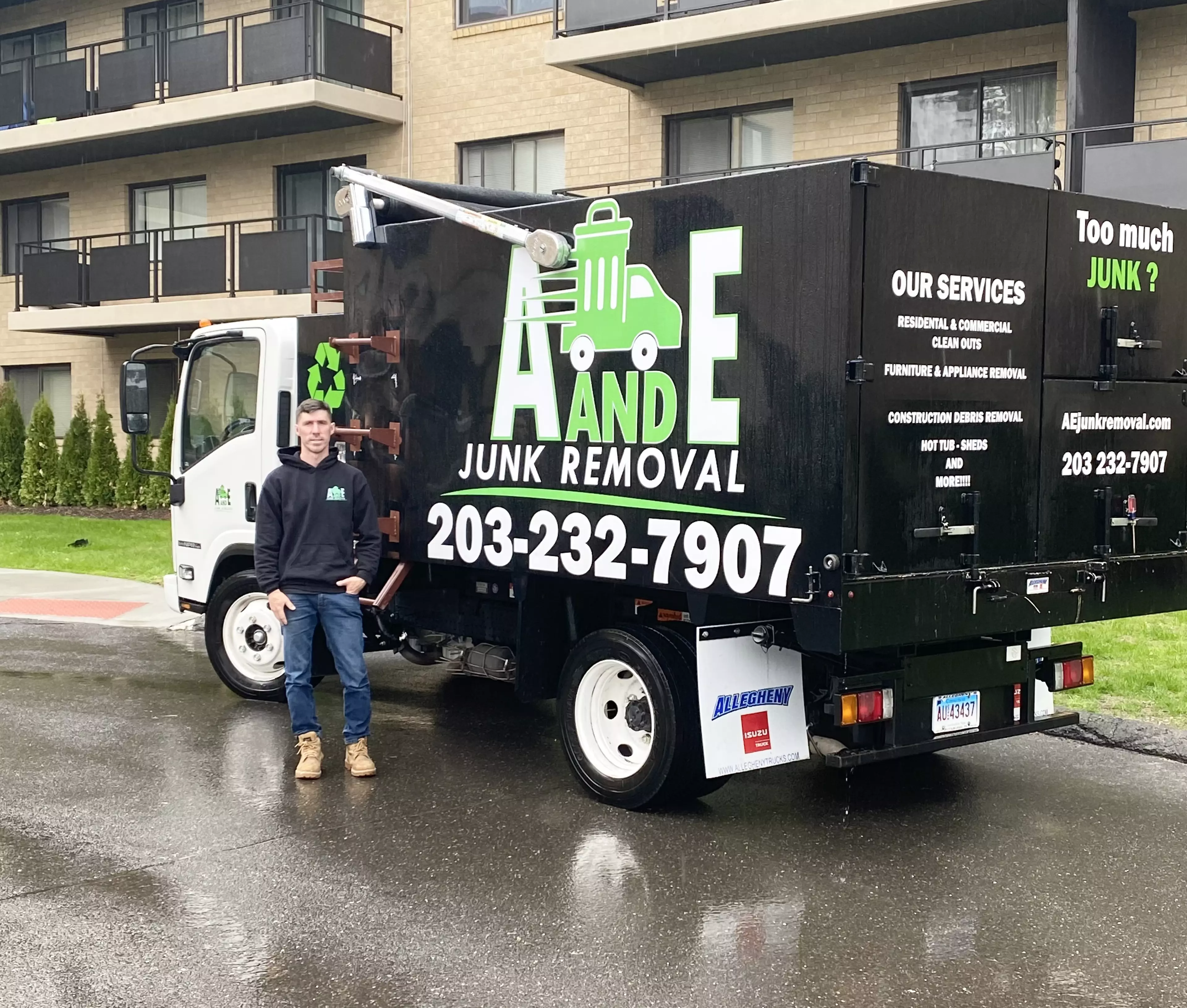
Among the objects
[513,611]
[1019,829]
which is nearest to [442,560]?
[513,611]

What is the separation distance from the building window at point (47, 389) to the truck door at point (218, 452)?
708 inches

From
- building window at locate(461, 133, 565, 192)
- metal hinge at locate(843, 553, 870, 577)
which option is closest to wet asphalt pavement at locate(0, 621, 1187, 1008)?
metal hinge at locate(843, 553, 870, 577)

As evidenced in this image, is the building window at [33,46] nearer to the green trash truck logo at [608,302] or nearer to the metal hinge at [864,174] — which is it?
the green trash truck logo at [608,302]

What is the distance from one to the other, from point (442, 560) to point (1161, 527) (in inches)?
143

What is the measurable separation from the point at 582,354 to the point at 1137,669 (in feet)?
15.9

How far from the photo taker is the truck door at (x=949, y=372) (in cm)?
565

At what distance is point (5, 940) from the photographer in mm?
4883

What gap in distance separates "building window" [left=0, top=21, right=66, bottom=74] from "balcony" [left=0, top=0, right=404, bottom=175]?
30cm

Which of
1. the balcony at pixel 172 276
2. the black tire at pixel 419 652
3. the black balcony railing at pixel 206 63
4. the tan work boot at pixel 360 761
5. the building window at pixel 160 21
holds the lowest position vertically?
the tan work boot at pixel 360 761

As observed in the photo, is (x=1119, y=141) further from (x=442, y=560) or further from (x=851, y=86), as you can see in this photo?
(x=442, y=560)

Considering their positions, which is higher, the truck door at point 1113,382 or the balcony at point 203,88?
the balcony at point 203,88

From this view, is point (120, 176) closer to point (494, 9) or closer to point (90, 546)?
point (494, 9)

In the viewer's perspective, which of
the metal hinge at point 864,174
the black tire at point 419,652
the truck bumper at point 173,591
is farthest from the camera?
the truck bumper at point 173,591

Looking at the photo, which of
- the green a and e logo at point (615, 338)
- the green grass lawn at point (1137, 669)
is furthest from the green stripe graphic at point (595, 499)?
the green grass lawn at point (1137, 669)
